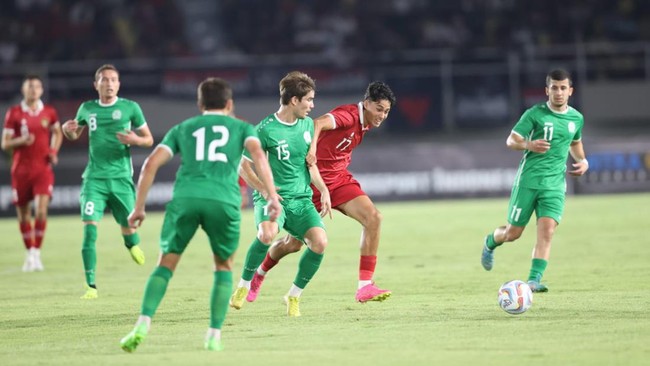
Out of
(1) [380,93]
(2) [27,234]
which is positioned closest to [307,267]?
(1) [380,93]

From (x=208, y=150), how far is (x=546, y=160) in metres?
4.88

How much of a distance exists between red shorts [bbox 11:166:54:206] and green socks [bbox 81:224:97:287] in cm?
375

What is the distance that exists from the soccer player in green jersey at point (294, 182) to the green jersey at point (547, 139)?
98.3 inches

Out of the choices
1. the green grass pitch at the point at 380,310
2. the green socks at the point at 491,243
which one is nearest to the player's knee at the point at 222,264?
the green grass pitch at the point at 380,310

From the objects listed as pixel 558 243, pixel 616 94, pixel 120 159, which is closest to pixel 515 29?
pixel 616 94

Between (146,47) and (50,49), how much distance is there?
8.24 feet

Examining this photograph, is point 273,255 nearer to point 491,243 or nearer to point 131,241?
point 131,241

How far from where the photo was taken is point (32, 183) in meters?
16.0

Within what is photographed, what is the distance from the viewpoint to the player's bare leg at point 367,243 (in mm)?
10594

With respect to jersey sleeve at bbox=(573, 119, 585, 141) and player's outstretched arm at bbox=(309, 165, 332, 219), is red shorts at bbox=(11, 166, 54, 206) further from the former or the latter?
jersey sleeve at bbox=(573, 119, 585, 141)

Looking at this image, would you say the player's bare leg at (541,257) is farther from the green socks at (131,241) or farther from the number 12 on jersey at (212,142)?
the number 12 on jersey at (212,142)

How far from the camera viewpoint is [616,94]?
26.5 m

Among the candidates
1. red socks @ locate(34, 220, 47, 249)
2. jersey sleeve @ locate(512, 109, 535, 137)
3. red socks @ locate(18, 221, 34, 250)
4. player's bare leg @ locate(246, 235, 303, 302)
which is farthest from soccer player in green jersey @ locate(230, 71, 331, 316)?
red socks @ locate(18, 221, 34, 250)

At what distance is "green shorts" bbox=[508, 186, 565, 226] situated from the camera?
11617 millimetres
